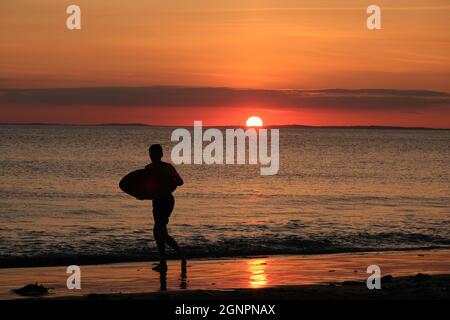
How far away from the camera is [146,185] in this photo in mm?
14383

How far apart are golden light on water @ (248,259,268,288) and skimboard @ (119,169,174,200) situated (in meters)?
2.13

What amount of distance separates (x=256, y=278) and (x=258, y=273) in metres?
0.77

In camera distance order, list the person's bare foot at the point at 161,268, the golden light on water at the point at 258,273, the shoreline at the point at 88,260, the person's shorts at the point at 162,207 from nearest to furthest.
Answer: the golden light on water at the point at 258,273, the person's shorts at the point at 162,207, the person's bare foot at the point at 161,268, the shoreline at the point at 88,260

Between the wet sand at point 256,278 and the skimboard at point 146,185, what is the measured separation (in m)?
1.46

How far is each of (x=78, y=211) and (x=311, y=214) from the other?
27.6 feet

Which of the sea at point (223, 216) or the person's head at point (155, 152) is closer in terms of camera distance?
the person's head at point (155, 152)

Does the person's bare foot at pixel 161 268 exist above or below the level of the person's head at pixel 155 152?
below

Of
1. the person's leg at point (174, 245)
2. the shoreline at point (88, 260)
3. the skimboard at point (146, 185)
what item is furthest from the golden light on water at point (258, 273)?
the skimboard at point (146, 185)

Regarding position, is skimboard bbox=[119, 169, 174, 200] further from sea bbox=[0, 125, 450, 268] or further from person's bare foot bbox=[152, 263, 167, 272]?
sea bbox=[0, 125, 450, 268]

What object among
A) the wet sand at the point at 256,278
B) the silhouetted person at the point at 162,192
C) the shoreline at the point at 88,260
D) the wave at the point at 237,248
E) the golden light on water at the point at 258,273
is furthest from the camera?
the wave at the point at 237,248

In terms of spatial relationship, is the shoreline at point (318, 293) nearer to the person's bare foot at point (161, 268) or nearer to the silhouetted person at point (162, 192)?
the silhouetted person at point (162, 192)

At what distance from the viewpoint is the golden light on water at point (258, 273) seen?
1377 cm

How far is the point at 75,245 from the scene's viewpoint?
68.1ft
